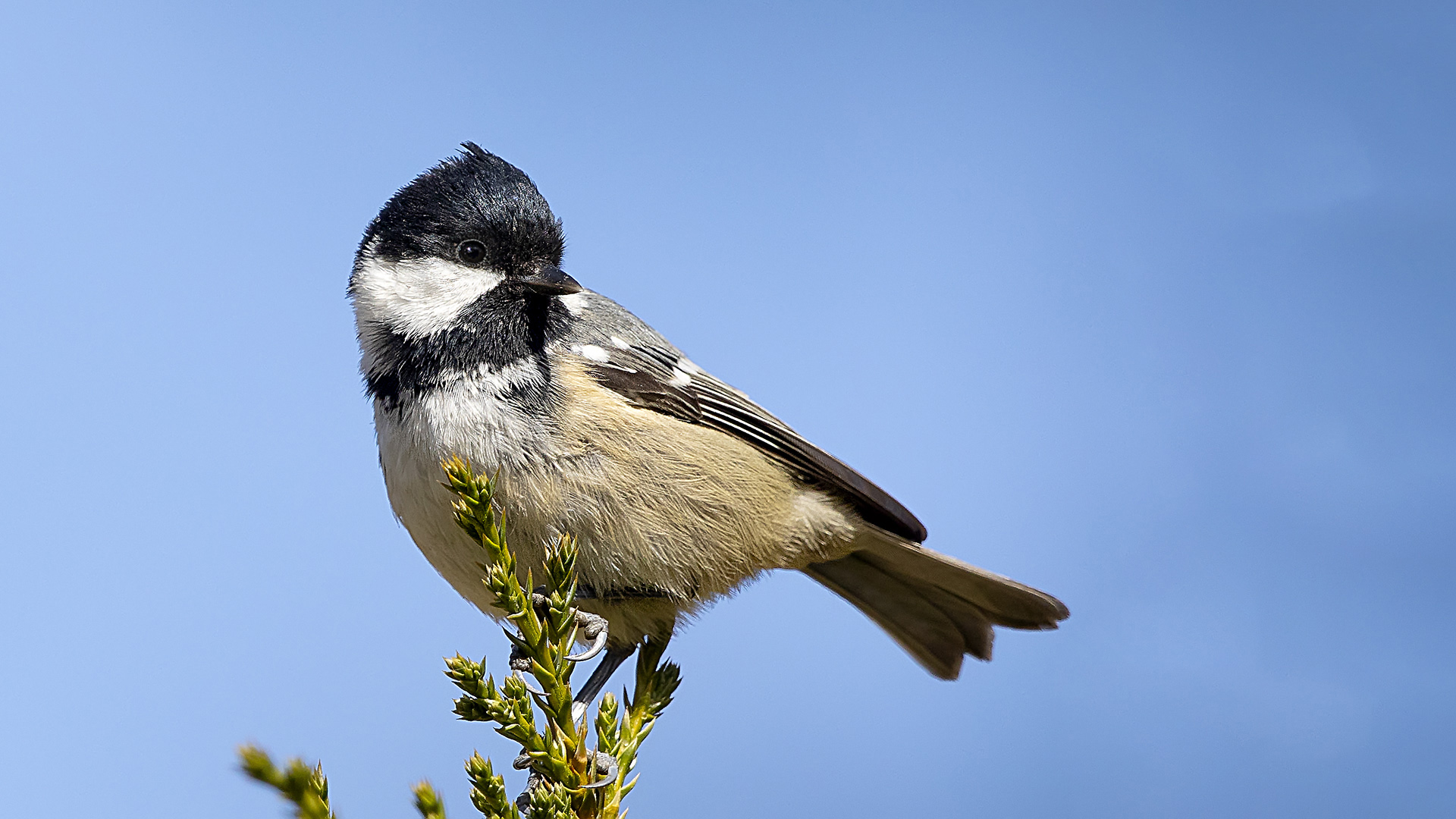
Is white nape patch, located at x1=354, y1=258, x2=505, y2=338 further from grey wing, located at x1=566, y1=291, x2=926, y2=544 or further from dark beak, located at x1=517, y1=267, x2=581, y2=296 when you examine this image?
grey wing, located at x1=566, y1=291, x2=926, y2=544

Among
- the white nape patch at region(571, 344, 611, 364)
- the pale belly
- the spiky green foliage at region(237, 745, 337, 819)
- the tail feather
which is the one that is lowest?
the spiky green foliage at region(237, 745, 337, 819)

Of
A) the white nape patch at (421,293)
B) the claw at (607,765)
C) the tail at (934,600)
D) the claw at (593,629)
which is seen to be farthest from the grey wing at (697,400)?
the claw at (607,765)

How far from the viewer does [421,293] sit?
9.75 ft

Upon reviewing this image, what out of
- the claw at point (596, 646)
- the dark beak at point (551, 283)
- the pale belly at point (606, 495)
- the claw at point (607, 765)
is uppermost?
the dark beak at point (551, 283)

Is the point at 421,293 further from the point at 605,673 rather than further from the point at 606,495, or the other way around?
the point at 605,673

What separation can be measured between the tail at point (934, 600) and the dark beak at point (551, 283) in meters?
1.34

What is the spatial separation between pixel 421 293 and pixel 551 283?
0.36 m

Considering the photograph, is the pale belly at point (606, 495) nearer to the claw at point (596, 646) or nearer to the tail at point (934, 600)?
the claw at point (596, 646)

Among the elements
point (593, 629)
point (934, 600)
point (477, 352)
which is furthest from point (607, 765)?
point (934, 600)

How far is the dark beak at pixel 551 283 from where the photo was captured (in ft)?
9.60

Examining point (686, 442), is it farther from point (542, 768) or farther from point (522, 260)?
point (542, 768)

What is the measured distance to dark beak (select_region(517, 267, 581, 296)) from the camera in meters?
2.93

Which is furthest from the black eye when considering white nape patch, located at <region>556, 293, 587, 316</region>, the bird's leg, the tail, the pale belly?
the tail

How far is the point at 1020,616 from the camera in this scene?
3684 millimetres
